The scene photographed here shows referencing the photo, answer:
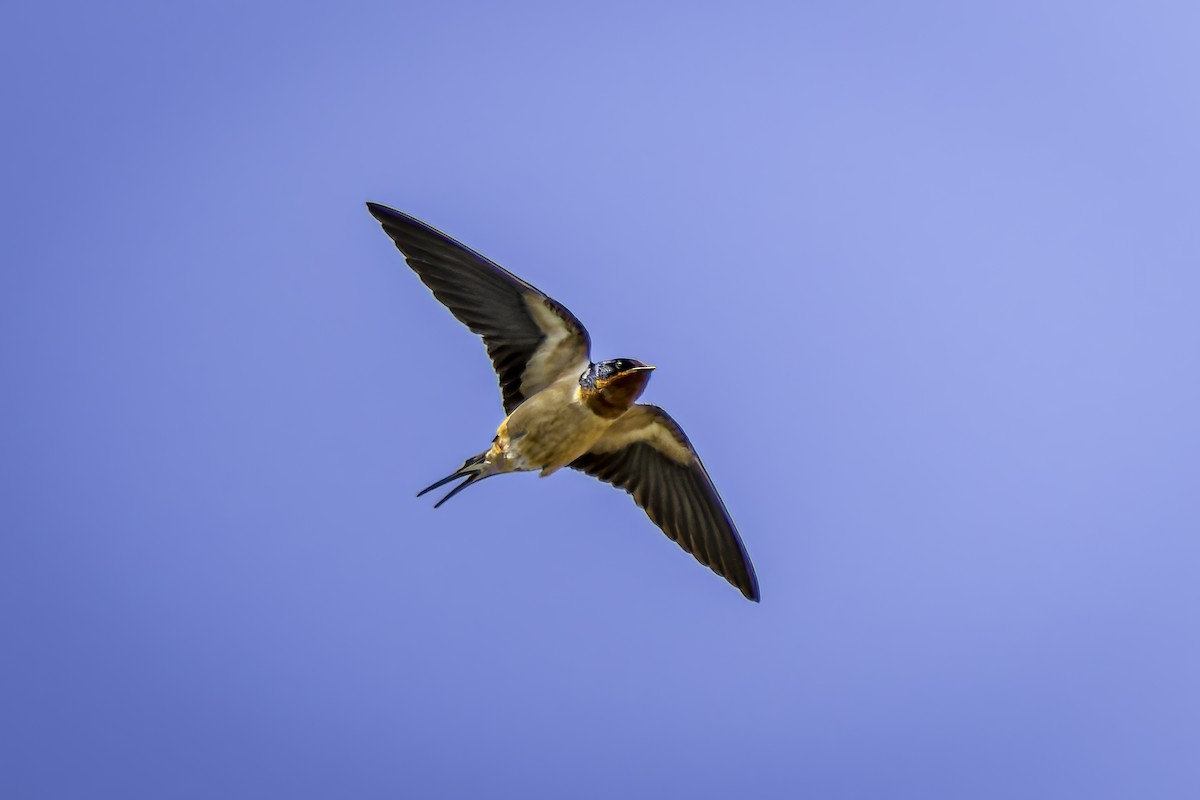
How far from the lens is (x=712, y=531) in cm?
787

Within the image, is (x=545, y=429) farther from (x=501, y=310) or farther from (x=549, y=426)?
(x=501, y=310)

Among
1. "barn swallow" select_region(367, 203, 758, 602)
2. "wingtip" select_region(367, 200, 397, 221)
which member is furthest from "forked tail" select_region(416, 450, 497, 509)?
"wingtip" select_region(367, 200, 397, 221)

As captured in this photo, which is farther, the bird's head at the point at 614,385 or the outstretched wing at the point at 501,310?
the outstretched wing at the point at 501,310

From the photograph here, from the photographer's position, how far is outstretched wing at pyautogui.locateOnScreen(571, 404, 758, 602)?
25.6ft

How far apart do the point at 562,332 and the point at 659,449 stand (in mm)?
776

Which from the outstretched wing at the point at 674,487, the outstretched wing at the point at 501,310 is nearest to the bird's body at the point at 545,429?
the outstretched wing at the point at 501,310

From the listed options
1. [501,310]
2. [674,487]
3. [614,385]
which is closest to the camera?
[614,385]

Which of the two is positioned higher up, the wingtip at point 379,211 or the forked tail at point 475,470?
the wingtip at point 379,211

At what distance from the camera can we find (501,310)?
24.7 feet

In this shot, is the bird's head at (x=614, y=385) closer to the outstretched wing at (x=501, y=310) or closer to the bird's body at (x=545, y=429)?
the bird's body at (x=545, y=429)

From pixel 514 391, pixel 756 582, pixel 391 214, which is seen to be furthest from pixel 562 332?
pixel 756 582

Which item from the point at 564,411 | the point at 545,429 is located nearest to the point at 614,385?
the point at 564,411

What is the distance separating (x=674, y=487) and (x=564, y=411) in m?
0.95

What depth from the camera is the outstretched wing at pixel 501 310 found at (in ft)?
24.4
